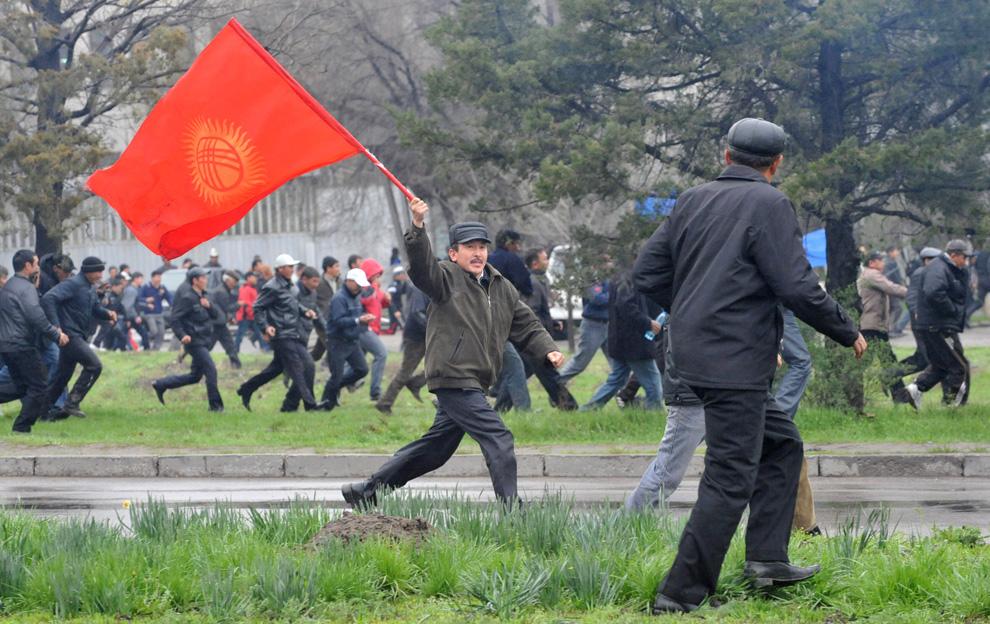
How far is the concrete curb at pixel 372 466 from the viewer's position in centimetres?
1180

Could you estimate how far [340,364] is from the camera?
17.3m

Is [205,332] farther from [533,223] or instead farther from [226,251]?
[226,251]

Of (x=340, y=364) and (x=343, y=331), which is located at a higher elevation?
(x=343, y=331)

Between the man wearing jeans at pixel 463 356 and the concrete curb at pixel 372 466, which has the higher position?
the man wearing jeans at pixel 463 356

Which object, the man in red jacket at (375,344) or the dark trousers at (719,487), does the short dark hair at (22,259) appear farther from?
the dark trousers at (719,487)

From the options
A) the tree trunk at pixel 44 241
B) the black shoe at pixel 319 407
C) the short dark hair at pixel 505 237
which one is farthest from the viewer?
the tree trunk at pixel 44 241

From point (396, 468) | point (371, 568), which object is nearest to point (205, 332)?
point (396, 468)

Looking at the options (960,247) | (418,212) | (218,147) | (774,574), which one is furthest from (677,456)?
(960,247)

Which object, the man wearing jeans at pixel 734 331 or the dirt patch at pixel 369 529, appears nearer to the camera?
the man wearing jeans at pixel 734 331

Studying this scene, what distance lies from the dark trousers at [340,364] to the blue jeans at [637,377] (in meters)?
3.25

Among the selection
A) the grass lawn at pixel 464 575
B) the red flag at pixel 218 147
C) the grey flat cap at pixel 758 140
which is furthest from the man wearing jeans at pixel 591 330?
the grey flat cap at pixel 758 140

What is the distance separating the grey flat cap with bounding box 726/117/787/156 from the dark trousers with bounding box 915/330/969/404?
9615 mm

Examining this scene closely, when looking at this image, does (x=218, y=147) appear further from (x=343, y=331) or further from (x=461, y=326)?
(x=343, y=331)

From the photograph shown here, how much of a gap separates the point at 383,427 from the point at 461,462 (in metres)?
2.19
